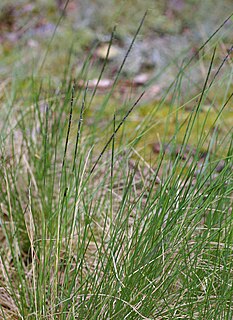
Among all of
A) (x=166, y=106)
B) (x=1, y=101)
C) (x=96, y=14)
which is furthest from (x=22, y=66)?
(x=96, y=14)

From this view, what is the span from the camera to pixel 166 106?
8.35 feet

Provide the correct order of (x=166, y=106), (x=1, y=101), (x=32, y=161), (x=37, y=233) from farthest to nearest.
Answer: (x=166, y=106) → (x=1, y=101) → (x=32, y=161) → (x=37, y=233)

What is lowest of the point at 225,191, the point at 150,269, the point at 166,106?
the point at 166,106

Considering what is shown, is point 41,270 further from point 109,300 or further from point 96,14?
point 96,14

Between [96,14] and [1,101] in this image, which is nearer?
[1,101]

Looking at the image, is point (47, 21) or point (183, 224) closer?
point (183, 224)

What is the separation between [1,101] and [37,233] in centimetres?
92

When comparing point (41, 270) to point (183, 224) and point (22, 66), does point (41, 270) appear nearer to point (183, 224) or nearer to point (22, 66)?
point (183, 224)

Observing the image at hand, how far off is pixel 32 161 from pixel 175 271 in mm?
687

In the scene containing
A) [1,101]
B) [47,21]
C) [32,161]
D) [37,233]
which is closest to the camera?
[37,233]

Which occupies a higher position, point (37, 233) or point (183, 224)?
point (183, 224)

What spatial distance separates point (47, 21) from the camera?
3.61 metres

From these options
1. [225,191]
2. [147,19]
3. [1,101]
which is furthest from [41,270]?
[147,19]

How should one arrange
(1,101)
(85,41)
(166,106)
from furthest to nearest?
(85,41), (166,106), (1,101)
